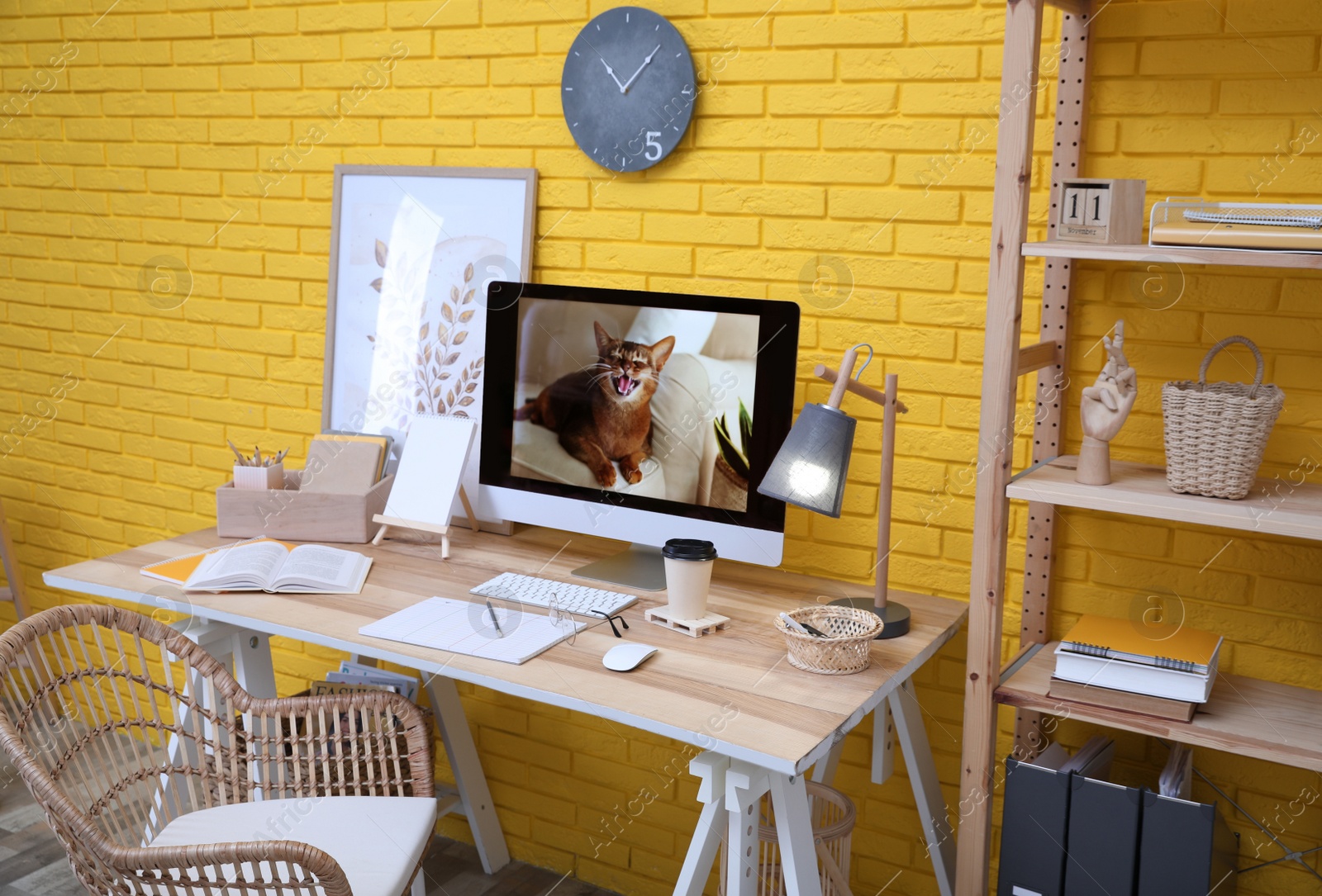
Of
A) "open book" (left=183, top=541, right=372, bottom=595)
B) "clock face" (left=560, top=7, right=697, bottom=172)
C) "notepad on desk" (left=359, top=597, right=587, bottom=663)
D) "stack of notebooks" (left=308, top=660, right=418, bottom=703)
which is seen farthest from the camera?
"stack of notebooks" (left=308, top=660, right=418, bottom=703)

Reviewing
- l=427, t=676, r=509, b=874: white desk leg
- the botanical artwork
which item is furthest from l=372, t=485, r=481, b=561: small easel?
l=427, t=676, r=509, b=874: white desk leg

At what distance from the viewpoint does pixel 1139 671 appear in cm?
168

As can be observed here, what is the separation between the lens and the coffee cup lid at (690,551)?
73.4 inches

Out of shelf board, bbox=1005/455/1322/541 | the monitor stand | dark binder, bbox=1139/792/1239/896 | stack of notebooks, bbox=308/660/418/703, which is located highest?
shelf board, bbox=1005/455/1322/541

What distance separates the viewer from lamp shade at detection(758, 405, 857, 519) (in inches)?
65.5

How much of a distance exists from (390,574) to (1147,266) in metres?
1.45

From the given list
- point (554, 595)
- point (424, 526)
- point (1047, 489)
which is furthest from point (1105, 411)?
point (424, 526)

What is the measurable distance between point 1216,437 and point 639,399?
0.96 metres

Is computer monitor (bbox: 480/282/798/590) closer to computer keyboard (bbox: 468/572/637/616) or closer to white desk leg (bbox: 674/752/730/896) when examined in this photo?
computer keyboard (bbox: 468/572/637/616)

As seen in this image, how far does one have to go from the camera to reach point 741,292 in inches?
88.9

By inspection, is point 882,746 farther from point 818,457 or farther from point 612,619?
point 818,457

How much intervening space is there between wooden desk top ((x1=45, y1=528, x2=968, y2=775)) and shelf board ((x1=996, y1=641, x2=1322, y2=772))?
18 cm

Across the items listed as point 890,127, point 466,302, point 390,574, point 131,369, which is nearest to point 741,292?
point 890,127

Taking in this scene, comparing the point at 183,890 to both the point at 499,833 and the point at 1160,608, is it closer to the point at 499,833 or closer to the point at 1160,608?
the point at 499,833
